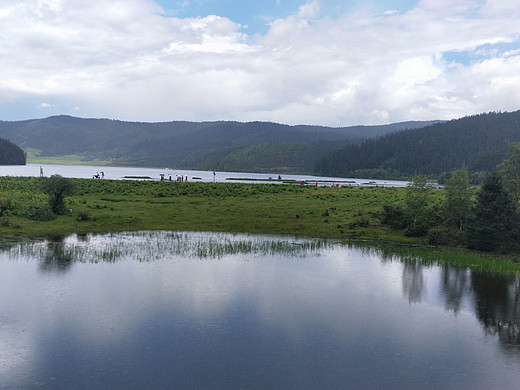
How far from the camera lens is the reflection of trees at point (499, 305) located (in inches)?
979

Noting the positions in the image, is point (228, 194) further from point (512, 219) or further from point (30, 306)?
point (30, 306)

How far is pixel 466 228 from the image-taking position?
170 ft

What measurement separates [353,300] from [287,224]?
3209 cm

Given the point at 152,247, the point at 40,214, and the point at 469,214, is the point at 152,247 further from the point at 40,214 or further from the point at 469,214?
the point at 469,214

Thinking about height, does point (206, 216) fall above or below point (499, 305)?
above

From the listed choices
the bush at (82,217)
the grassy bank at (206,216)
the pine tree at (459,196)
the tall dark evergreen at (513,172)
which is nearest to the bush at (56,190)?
the grassy bank at (206,216)

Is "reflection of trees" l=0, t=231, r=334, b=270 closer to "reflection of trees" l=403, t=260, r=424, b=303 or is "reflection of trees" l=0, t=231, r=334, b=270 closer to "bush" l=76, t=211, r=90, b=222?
"bush" l=76, t=211, r=90, b=222

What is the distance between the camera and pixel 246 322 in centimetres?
2445

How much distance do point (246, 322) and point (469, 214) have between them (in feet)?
136

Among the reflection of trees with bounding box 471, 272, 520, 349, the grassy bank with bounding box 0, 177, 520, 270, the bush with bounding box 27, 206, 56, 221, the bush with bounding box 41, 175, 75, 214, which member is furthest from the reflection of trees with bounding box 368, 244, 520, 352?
the bush with bounding box 41, 175, 75, 214

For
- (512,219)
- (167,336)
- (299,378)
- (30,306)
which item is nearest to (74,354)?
(167,336)

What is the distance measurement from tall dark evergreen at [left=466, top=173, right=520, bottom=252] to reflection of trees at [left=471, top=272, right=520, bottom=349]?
40.2 feet

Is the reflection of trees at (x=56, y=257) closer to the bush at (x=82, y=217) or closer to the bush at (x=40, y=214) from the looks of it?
the bush at (x=82, y=217)

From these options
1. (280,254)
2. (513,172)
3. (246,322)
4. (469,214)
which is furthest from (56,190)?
(513,172)
